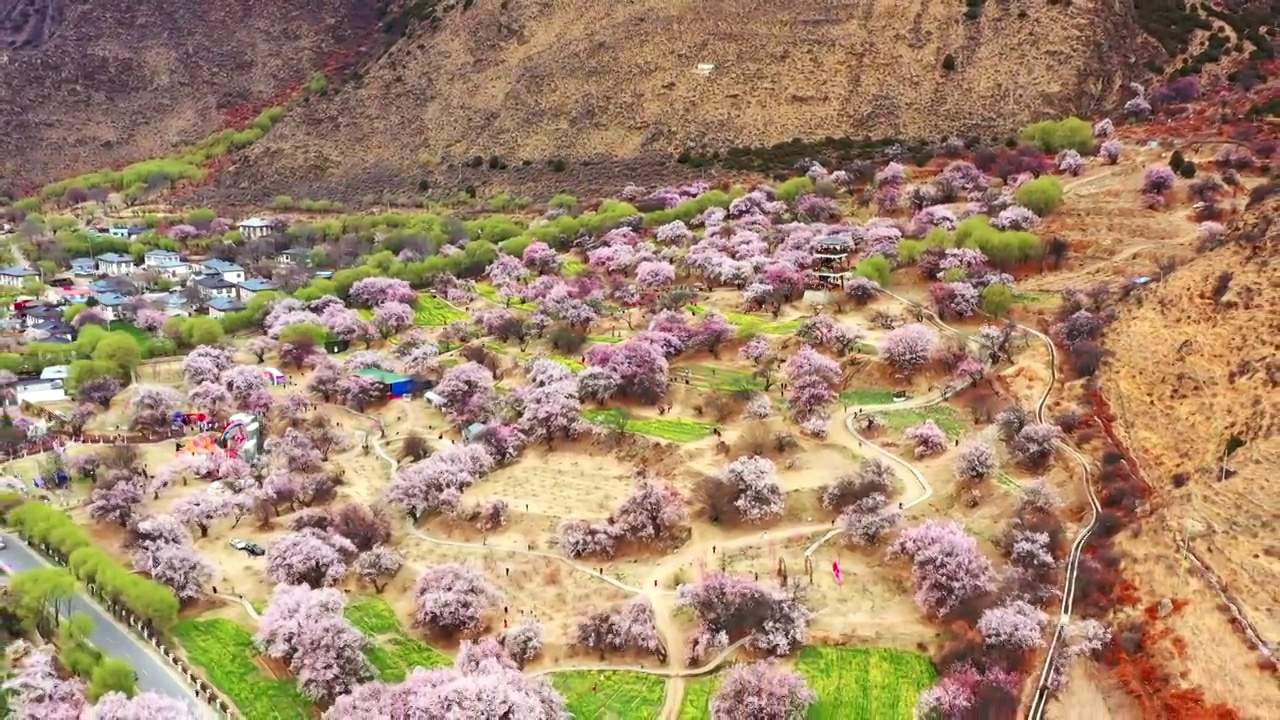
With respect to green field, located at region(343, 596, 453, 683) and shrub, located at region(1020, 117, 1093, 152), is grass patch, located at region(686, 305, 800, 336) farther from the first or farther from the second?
shrub, located at region(1020, 117, 1093, 152)

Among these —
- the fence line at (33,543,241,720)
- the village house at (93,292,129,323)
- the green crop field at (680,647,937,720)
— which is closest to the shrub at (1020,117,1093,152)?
the green crop field at (680,647,937,720)

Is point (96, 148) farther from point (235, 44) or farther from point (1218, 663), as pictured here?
point (1218, 663)

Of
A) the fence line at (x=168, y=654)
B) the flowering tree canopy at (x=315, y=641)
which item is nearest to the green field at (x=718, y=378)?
the flowering tree canopy at (x=315, y=641)

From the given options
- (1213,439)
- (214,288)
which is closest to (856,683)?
(1213,439)

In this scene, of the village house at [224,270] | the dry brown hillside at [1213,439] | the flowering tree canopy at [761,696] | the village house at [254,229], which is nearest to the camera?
the dry brown hillside at [1213,439]

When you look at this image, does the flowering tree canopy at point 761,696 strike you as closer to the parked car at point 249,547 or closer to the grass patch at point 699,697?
the grass patch at point 699,697

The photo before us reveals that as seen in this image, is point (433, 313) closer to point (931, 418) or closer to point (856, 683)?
point (931, 418)
